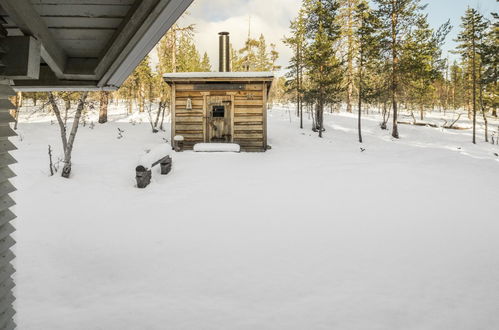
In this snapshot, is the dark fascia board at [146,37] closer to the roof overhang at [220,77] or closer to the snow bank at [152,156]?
the snow bank at [152,156]

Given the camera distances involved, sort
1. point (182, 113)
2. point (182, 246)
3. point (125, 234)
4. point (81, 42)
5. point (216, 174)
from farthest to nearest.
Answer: point (182, 113), point (216, 174), point (125, 234), point (182, 246), point (81, 42)

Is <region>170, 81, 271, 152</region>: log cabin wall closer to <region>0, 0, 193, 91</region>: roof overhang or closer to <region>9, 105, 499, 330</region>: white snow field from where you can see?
<region>9, 105, 499, 330</region>: white snow field

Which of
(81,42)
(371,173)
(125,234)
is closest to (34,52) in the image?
(81,42)

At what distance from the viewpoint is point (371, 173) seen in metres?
9.78

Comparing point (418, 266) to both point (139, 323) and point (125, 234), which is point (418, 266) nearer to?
point (139, 323)

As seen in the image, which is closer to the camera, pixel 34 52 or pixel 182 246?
pixel 34 52

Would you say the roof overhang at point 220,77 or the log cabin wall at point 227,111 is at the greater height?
the roof overhang at point 220,77

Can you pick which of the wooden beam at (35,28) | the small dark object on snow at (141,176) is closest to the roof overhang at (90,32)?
the wooden beam at (35,28)

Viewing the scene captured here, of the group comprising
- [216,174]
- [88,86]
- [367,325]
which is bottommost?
[367,325]

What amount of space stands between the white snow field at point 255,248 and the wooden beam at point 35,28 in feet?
9.28

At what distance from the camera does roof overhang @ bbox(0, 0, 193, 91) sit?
1.96m

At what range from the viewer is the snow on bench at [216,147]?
12141mm

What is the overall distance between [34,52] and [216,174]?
7.31 meters

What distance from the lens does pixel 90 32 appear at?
7.78ft
